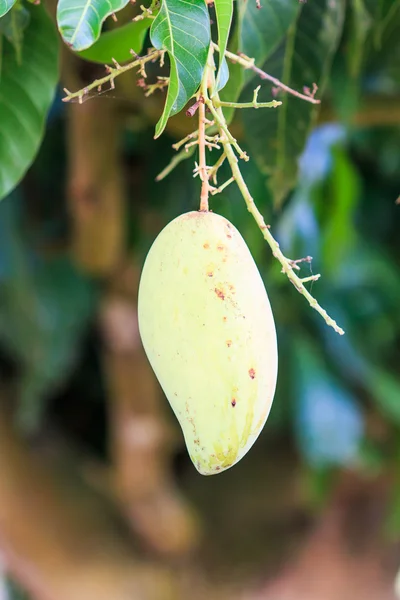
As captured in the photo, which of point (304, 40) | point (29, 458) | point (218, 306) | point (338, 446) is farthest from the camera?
point (29, 458)

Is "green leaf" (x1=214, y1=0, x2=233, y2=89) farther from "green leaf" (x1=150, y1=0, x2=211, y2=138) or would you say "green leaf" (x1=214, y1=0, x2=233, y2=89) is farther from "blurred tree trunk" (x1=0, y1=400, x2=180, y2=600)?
"blurred tree trunk" (x1=0, y1=400, x2=180, y2=600)

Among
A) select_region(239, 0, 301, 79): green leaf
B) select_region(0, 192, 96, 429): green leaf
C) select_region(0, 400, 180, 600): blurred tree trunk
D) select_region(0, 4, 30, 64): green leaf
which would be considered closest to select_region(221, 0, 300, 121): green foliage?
select_region(239, 0, 301, 79): green leaf

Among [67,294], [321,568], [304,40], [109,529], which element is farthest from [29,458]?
[304,40]

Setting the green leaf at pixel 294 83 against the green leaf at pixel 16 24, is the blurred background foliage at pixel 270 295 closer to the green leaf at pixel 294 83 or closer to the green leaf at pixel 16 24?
the green leaf at pixel 294 83

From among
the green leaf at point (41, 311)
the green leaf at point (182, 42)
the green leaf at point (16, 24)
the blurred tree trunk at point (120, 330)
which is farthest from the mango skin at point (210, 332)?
the green leaf at point (41, 311)

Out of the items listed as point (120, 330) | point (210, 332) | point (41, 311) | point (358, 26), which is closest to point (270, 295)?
point (120, 330)

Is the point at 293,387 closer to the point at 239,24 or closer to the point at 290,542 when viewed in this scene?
the point at 290,542

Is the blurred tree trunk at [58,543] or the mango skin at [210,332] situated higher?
the blurred tree trunk at [58,543]

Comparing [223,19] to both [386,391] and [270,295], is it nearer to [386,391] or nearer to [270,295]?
[270,295]
